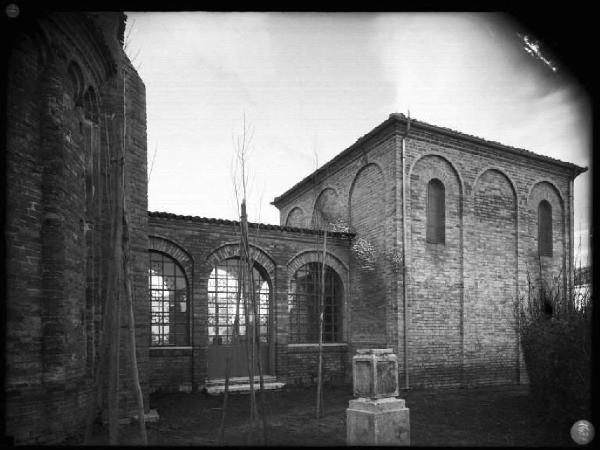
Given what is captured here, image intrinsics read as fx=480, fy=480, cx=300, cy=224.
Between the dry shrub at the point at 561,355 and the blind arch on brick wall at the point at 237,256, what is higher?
the blind arch on brick wall at the point at 237,256

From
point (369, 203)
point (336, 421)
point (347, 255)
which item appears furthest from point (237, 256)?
point (336, 421)

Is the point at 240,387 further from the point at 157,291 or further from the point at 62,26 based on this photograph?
the point at 62,26

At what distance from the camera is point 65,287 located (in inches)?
246

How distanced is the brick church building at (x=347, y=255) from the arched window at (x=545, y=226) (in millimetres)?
30

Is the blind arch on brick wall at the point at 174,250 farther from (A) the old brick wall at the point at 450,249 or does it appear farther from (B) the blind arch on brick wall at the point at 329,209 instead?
(A) the old brick wall at the point at 450,249

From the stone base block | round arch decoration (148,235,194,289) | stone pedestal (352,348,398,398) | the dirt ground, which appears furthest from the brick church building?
the stone base block

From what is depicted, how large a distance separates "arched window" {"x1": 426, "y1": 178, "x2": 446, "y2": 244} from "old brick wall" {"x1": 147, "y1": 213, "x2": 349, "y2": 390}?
2404 mm

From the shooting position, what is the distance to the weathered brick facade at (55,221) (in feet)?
18.3

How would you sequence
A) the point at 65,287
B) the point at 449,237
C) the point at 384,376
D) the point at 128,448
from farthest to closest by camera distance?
the point at 449,237, the point at 384,376, the point at 65,287, the point at 128,448

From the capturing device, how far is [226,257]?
39.7 feet

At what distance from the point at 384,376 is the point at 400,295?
210 inches

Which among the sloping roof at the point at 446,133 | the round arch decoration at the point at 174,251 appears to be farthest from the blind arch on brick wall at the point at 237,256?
the sloping roof at the point at 446,133

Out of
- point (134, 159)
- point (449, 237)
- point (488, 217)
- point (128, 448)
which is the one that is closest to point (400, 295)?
point (449, 237)

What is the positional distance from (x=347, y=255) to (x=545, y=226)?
6.21 meters
